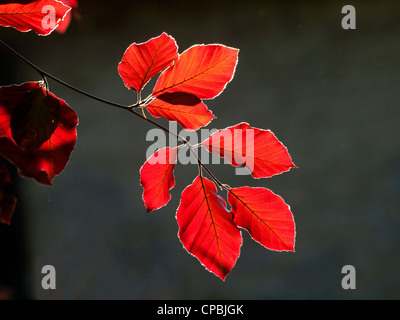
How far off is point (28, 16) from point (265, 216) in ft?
0.72

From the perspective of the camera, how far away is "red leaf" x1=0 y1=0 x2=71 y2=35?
11.9 inches

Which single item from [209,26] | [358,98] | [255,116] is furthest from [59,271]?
[358,98]

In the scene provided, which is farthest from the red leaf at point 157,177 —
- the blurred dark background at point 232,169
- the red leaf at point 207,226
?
the blurred dark background at point 232,169

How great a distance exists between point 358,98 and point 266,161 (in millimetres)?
1710

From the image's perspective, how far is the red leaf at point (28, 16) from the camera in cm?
30

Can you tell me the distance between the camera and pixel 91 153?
2074mm

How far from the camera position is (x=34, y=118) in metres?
0.26

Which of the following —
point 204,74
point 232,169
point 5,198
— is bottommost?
point 5,198

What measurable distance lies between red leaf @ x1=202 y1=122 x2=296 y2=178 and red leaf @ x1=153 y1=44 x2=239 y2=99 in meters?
0.03

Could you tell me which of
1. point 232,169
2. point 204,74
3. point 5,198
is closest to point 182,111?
point 204,74

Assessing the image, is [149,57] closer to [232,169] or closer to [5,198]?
[5,198]

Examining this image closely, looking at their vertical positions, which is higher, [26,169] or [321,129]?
[321,129]

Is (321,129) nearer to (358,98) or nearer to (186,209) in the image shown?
(358,98)

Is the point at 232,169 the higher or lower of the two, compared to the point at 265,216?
A: higher
